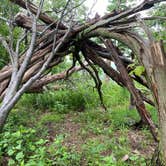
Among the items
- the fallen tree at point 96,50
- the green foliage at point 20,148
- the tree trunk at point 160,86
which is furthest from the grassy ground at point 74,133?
the tree trunk at point 160,86

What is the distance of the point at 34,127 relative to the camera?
12.8ft

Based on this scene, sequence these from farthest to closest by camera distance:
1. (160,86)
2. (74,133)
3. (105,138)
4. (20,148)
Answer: (74,133)
(105,138)
(20,148)
(160,86)

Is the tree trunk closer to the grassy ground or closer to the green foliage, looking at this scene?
the grassy ground

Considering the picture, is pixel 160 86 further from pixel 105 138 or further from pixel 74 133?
pixel 74 133

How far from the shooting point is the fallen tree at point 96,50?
214 cm

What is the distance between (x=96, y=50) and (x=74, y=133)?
1.02 m

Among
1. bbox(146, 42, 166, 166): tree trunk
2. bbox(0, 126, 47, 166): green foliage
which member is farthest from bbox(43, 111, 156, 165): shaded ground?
bbox(146, 42, 166, 166): tree trunk

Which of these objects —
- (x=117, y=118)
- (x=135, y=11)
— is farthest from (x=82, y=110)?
(x=135, y=11)

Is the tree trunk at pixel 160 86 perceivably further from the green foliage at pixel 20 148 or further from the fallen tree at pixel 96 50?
the green foliage at pixel 20 148

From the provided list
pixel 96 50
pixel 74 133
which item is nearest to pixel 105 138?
pixel 74 133

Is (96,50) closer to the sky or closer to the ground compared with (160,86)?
closer to the sky

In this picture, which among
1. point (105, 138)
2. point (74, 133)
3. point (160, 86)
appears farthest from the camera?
point (74, 133)

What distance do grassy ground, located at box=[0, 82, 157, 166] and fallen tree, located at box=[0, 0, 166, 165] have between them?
1.31ft

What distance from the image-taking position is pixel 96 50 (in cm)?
383
